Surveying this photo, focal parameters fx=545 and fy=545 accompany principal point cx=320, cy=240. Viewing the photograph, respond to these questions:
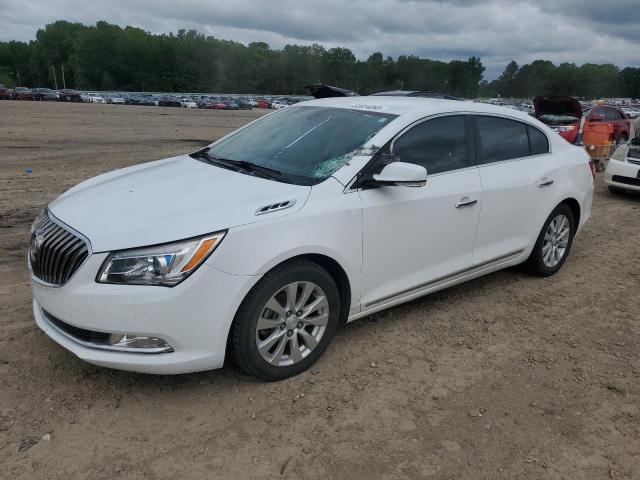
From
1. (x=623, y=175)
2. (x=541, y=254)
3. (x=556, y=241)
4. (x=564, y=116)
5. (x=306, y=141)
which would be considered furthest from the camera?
(x=564, y=116)

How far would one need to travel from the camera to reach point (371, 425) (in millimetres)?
2945

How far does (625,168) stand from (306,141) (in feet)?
25.2

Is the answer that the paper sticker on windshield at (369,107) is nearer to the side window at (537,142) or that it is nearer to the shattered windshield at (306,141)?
the shattered windshield at (306,141)

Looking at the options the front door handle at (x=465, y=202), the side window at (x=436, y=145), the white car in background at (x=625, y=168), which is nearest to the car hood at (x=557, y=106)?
the white car in background at (x=625, y=168)

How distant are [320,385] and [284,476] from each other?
79 centimetres

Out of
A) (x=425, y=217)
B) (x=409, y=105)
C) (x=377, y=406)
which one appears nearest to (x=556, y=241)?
(x=425, y=217)

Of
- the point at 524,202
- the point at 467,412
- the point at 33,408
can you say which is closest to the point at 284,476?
the point at 467,412

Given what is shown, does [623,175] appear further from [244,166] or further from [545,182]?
[244,166]

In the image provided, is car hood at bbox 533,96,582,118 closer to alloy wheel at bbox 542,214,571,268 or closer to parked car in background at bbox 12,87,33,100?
alloy wheel at bbox 542,214,571,268

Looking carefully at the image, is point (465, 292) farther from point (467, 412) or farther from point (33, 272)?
point (33, 272)

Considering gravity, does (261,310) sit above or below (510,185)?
below

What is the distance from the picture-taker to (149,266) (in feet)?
9.13

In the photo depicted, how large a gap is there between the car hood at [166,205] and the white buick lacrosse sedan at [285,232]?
0.01 m

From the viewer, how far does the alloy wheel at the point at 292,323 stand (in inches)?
123
